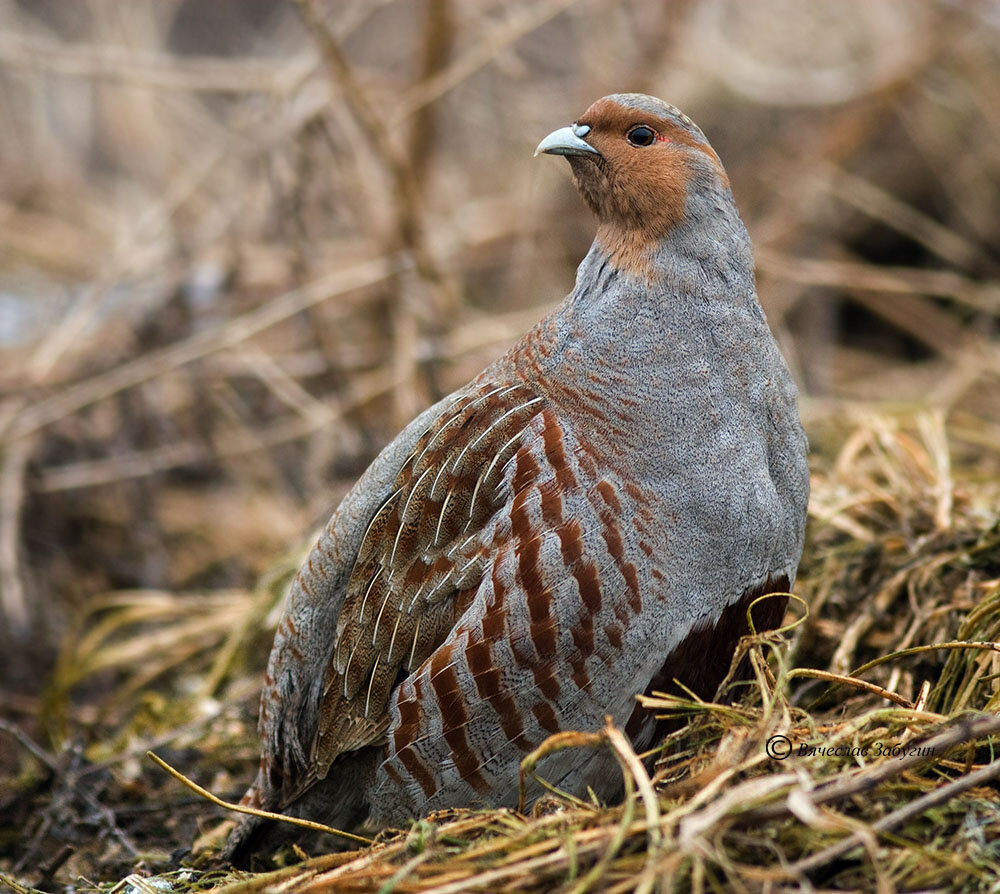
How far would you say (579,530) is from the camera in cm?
259

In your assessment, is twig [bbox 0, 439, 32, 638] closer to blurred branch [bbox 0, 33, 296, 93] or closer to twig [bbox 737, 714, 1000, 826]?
blurred branch [bbox 0, 33, 296, 93]

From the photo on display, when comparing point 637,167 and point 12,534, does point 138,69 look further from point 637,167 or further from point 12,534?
point 637,167

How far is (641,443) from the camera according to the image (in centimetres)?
263

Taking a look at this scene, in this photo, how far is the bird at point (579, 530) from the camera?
8.50ft

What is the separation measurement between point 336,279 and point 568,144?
292cm

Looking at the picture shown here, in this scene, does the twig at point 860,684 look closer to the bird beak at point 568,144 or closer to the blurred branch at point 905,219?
the bird beak at point 568,144

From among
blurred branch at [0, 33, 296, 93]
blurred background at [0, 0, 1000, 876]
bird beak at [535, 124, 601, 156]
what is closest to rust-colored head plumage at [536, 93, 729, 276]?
bird beak at [535, 124, 601, 156]

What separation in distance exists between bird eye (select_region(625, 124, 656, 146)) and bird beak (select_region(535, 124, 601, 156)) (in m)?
0.09

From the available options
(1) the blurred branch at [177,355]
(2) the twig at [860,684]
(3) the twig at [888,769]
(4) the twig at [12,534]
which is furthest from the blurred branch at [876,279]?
(4) the twig at [12,534]

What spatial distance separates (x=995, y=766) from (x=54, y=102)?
31.9 ft

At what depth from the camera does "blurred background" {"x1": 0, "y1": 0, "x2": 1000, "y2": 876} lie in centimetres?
498

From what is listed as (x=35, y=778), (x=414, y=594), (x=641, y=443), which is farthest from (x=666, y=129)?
(x=35, y=778)

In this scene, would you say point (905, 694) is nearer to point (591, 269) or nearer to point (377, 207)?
point (591, 269)

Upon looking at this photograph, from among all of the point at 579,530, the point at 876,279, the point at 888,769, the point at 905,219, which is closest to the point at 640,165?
the point at 579,530
